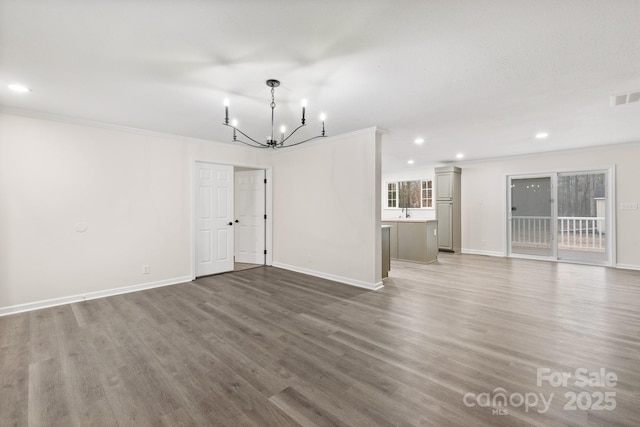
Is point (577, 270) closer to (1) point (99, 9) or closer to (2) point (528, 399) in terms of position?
(2) point (528, 399)

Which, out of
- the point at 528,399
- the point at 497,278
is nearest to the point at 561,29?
the point at 528,399

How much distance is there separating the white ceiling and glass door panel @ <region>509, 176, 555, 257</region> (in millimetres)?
2964

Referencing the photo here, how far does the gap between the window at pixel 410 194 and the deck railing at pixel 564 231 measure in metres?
2.34

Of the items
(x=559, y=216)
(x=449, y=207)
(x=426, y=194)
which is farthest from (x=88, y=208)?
(x=559, y=216)

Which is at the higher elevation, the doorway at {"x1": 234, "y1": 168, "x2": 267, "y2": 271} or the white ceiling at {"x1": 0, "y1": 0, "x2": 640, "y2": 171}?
the white ceiling at {"x1": 0, "y1": 0, "x2": 640, "y2": 171}

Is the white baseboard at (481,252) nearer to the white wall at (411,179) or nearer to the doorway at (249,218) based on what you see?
the white wall at (411,179)

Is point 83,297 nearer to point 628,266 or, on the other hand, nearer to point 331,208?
point 331,208

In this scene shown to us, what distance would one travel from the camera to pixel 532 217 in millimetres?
6988

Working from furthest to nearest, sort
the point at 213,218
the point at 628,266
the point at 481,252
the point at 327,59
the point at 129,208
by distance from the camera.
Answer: the point at 481,252
the point at 628,266
the point at 213,218
the point at 129,208
the point at 327,59

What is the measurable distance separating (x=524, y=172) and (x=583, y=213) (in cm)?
162

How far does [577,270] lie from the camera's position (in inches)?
217

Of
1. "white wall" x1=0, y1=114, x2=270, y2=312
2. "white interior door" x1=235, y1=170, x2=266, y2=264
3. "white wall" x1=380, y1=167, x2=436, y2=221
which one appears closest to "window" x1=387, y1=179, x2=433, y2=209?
"white wall" x1=380, y1=167, x2=436, y2=221

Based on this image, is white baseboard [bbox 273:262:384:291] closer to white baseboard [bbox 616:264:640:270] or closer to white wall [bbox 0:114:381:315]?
white wall [bbox 0:114:381:315]

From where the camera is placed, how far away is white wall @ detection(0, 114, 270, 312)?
355 cm
